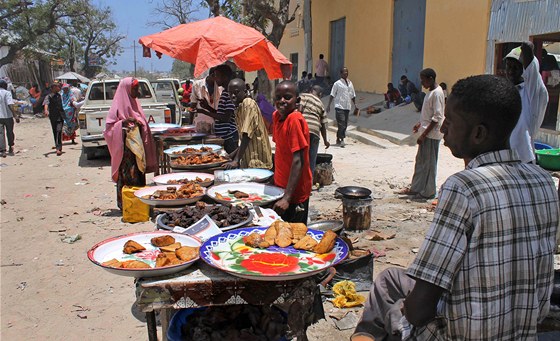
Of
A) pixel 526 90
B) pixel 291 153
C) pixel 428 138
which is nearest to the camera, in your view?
pixel 291 153

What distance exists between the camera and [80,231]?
241 inches

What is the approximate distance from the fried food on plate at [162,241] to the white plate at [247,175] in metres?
1.50

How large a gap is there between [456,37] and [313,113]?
8.22m

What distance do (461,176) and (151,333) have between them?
6.17ft

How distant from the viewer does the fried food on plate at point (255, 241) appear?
243cm

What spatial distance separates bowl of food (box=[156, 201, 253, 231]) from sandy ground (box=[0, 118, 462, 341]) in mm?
1257

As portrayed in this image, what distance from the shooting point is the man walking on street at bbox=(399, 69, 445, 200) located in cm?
652

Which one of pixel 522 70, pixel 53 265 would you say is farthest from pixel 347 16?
pixel 53 265

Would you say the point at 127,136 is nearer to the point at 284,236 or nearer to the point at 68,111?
the point at 284,236

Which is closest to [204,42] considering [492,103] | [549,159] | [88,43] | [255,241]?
[255,241]

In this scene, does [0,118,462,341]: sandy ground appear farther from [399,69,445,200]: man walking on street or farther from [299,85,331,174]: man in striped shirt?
[299,85,331,174]: man in striped shirt

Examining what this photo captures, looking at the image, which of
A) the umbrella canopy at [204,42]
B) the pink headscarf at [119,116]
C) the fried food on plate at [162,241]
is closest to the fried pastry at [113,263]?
the fried food on plate at [162,241]

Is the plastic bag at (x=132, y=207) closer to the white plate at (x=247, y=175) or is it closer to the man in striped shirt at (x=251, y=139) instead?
the man in striped shirt at (x=251, y=139)

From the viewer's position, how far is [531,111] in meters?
4.74
